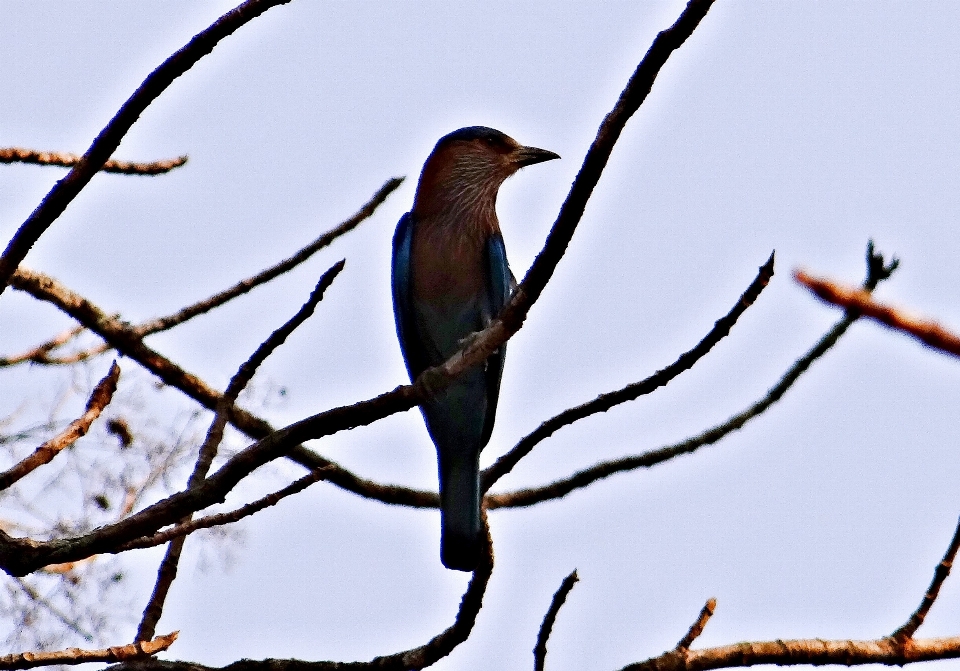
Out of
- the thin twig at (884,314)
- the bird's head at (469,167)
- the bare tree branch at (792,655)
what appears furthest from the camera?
the bird's head at (469,167)

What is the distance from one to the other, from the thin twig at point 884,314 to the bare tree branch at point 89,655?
275 cm

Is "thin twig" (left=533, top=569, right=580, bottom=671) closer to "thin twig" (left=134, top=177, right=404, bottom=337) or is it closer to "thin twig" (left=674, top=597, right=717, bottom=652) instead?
"thin twig" (left=674, top=597, right=717, bottom=652)

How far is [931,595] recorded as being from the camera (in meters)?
3.09

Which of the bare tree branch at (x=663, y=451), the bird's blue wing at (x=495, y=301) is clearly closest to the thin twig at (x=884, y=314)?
the bare tree branch at (x=663, y=451)

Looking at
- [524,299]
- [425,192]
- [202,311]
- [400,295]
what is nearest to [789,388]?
[524,299]

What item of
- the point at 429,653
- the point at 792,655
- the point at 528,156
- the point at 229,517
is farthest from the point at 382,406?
the point at 528,156

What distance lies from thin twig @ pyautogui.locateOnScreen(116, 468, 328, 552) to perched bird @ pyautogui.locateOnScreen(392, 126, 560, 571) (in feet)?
5.51

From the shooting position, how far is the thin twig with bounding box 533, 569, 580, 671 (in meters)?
2.99

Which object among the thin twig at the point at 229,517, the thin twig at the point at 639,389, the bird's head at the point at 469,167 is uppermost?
the bird's head at the point at 469,167

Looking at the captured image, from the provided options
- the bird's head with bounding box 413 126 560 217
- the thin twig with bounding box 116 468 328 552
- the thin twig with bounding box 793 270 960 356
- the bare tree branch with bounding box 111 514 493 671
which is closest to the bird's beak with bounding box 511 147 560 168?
the bird's head with bounding box 413 126 560 217

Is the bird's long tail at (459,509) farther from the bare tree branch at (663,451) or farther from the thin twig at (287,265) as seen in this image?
the thin twig at (287,265)

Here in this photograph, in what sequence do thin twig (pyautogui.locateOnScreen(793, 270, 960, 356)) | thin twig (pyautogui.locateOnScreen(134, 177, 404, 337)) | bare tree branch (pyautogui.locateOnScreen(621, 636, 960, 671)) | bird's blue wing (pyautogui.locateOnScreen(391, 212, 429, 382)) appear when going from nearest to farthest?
1. thin twig (pyautogui.locateOnScreen(793, 270, 960, 356))
2. bare tree branch (pyautogui.locateOnScreen(621, 636, 960, 671))
3. thin twig (pyautogui.locateOnScreen(134, 177, 404, 337))
4. bird's blue wing (pyautogui.locateOnScreen(391, 212, 429, 382))

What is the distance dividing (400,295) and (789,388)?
9.72ft

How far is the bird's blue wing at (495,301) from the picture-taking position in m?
5.54
